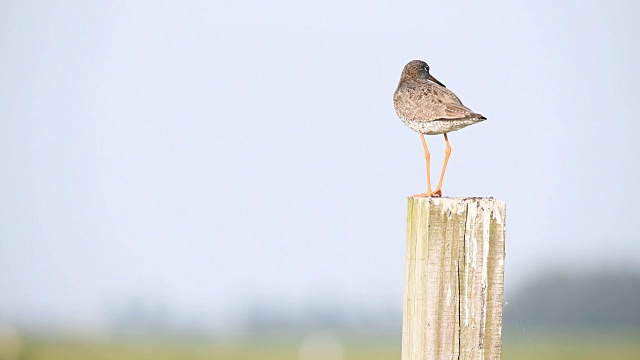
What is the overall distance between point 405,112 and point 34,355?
46.3 feet

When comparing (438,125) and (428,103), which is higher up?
(428,103)

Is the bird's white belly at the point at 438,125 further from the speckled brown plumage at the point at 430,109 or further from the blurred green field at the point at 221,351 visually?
the blurred green field at the point at 221,351

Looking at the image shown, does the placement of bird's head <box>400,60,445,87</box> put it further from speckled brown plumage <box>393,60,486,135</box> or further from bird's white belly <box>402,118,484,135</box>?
bird's white belly <box>402,118,484,135</box>

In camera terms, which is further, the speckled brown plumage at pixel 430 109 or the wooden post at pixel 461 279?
the speckled brown plumage at pixel 430 109

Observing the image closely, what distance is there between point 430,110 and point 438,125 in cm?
15

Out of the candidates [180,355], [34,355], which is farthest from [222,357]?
[34,355]

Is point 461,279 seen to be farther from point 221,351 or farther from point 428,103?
point 221,351

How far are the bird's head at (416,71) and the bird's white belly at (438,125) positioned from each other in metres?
1.08

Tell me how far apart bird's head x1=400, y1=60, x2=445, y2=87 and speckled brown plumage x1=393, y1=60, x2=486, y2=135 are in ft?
0.39

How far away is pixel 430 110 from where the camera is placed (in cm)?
712

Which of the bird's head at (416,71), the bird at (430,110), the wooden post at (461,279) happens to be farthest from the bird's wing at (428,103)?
the wooden post at (461,279)

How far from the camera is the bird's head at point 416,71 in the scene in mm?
8188

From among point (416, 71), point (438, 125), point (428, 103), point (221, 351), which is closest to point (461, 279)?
point (438, 125)

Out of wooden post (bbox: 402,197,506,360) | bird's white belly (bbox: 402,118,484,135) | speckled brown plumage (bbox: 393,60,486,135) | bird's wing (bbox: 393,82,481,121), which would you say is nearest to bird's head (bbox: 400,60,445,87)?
speckled brown plumage (bbox: 393,60,486,135)
